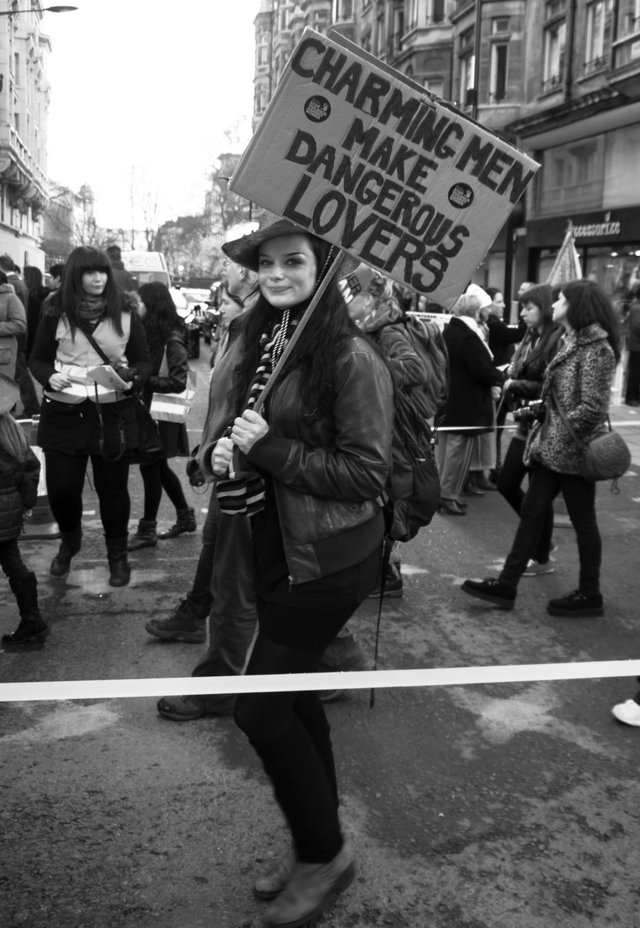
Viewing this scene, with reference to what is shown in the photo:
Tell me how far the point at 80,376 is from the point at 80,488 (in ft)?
2.10

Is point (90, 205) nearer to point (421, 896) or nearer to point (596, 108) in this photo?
point (596, 108)

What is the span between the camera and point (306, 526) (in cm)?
255

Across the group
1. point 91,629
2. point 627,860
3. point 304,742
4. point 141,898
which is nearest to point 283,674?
point 304,742

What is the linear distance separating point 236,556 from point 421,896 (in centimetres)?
164

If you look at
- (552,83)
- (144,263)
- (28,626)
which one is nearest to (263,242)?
(28,626)

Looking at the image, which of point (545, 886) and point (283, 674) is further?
point (545, 886)

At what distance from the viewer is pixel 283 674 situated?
2521 mm

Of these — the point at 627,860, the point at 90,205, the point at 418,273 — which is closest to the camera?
the point at 418,273

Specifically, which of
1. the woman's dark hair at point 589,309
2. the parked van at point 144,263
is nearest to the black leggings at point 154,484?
the woman's dark hair at point 589,309

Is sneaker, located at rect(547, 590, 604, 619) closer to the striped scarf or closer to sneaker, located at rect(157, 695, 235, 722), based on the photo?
sneaker, located at rect(157, 695, 235, 722)

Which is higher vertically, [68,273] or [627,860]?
[68,273]

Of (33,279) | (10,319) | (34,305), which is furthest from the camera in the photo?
(33,279)

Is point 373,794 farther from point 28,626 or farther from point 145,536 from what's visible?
point 145,536

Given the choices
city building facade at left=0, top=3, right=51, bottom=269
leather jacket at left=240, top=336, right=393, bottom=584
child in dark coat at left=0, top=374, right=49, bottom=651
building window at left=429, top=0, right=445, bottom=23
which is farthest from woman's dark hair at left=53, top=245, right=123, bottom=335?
city building facade at left=0, top=3, right=51, bottom=269
